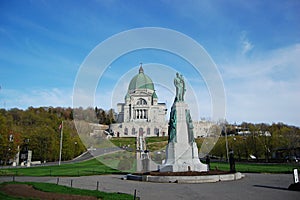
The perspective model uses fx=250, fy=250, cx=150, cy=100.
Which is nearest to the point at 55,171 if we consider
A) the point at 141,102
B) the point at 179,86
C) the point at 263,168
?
the point at 179,86

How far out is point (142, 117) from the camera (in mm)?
116062

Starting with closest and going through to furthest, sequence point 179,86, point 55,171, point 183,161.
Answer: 1. point 183,161
2. point 179,86
3. point 55,171

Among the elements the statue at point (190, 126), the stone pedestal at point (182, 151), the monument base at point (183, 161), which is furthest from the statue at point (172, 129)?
the statue at point (190, 126)

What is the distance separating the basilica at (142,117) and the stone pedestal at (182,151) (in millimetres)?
76888

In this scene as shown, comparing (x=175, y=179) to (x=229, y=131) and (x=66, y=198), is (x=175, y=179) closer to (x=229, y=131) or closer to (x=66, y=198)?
(x=66, y=198)

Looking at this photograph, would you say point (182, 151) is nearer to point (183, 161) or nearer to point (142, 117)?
point (183, 161)

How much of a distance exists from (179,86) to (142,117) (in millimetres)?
92943

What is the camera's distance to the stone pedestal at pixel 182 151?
20.1 meters

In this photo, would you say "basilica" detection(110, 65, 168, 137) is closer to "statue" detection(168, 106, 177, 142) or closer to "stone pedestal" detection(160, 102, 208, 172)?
"statue" detection(168, 106, 177, 142)

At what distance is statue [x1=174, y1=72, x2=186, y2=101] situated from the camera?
77.1ft

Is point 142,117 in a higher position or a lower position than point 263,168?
higher

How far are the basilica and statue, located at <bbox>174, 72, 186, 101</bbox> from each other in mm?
74595

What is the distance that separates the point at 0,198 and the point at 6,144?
1628 inches

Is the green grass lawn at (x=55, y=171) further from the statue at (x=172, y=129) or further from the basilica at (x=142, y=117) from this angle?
the basilica at (x=142, y=117)
